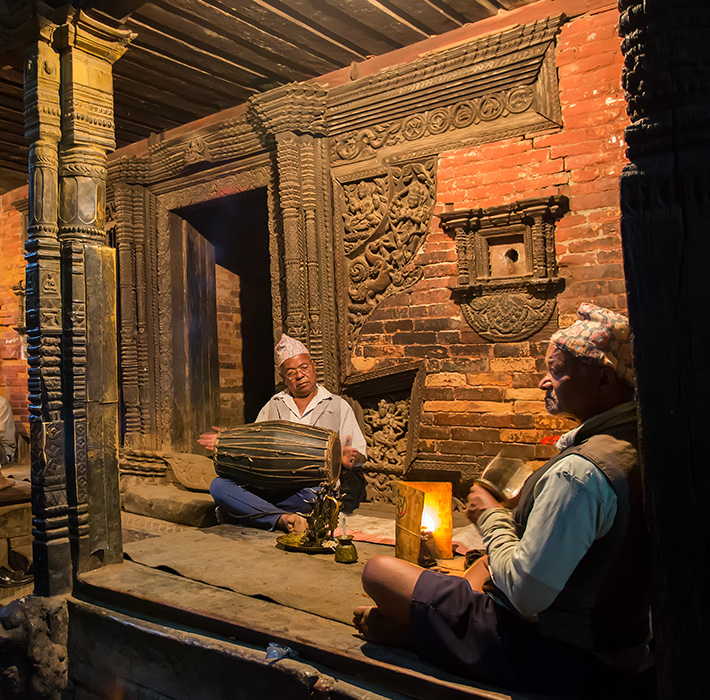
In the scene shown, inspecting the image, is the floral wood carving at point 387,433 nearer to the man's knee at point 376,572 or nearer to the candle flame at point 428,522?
the candle flame at point 428,522

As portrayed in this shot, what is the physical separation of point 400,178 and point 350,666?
3.77 m

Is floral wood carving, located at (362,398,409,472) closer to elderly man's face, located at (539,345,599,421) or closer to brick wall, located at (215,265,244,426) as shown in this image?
brick wall, located at (215,265,244,426)

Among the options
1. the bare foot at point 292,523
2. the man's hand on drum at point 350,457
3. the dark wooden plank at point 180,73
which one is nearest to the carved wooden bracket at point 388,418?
the man's hand on drum at point 350,457

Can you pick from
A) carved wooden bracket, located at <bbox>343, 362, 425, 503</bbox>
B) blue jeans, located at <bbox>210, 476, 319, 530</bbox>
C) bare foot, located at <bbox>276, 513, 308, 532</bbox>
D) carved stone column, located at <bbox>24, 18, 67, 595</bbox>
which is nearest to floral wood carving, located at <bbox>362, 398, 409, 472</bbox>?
carved wooden bracket, located at <bbox>343, 362, 425, 503</bbox>

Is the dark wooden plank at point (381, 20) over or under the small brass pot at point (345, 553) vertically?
over

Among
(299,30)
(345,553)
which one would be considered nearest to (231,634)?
(345,553)

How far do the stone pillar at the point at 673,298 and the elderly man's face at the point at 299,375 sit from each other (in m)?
3.29

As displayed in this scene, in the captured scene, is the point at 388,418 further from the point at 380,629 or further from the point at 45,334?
the point at 380,629

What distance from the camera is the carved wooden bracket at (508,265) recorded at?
14.1ft

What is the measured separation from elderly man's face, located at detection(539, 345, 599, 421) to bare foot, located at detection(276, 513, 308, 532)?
2298 millimetres

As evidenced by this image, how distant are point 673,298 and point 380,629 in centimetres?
148

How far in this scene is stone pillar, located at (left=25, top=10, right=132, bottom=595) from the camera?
10.2 feet

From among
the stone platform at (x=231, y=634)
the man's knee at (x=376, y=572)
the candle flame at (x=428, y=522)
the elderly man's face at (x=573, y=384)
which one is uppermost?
the elderly man's face at (x=573, y=384)

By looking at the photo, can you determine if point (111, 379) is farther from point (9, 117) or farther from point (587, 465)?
point (9, 117)
